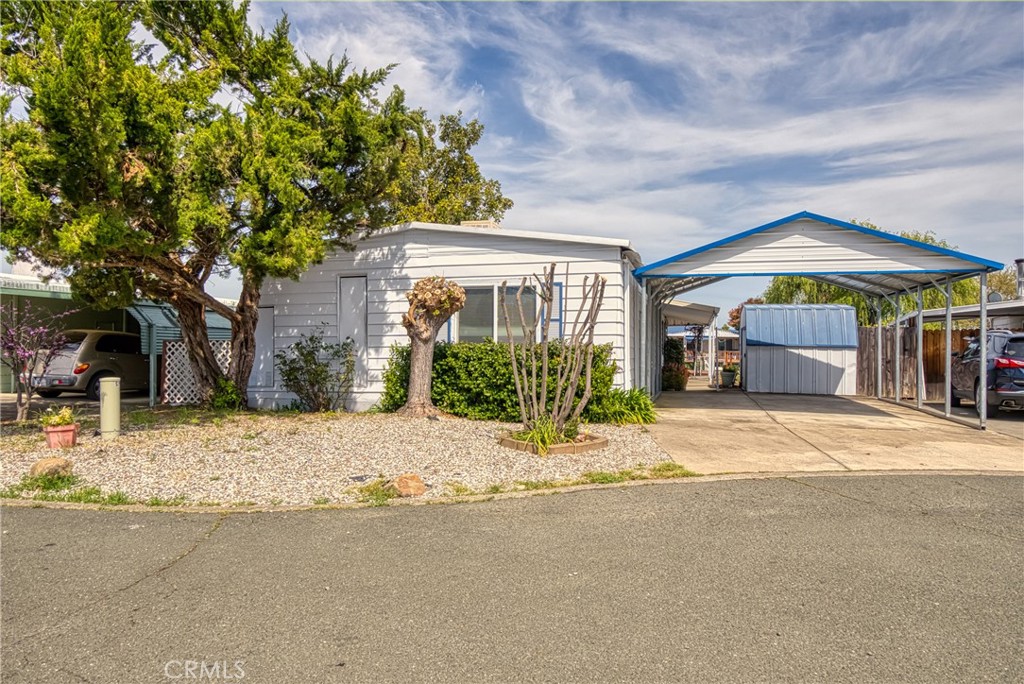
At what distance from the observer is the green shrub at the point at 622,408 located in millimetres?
10594

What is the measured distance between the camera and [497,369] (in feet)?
34.5

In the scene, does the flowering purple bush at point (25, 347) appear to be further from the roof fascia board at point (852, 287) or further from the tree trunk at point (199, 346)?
the roof fascia board at point (852, 287)

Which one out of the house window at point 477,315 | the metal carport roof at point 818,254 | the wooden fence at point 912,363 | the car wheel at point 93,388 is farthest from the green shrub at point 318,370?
the wooden fence at point 912,363

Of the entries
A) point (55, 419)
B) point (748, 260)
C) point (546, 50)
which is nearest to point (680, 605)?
point (55, 419)

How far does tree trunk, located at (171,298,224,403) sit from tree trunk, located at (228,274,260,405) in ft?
1.27

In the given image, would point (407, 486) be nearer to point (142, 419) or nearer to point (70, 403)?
point (142, 419)

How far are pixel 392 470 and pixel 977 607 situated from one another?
16.9ft

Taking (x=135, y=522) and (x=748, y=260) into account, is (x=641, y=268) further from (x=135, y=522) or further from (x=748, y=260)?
(x=135, y=522)

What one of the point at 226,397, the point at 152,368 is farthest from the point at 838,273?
the point at 152,368

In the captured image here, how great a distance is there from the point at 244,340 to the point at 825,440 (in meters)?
9.65

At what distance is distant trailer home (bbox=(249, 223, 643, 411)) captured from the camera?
11.2 m

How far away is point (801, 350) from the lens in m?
19.0

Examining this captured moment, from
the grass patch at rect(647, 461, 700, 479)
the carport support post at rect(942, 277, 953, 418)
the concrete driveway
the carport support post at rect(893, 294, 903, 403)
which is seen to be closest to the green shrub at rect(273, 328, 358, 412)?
the concrete driveway

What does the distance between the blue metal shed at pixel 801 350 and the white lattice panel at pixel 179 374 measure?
46.4ft
